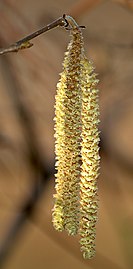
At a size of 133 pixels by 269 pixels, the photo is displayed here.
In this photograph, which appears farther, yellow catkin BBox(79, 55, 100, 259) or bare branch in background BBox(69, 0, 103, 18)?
bare branch in background BBox(69, 0, 103, 18)

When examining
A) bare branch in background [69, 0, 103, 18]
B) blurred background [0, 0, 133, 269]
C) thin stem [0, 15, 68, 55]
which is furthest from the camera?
blurred background [0, 0, 133, 269]

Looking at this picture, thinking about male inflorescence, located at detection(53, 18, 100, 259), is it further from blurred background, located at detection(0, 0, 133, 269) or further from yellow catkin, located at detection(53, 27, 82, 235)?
blurred background, located at detection(0, 0, 133, 269)

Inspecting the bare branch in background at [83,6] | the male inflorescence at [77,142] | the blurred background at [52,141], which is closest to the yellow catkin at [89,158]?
the male inflorescence at [77,142]

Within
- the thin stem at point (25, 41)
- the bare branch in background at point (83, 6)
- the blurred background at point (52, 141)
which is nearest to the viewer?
the thin stem at point (25, 41)

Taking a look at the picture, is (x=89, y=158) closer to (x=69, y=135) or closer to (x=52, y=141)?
(x=69, y=135)

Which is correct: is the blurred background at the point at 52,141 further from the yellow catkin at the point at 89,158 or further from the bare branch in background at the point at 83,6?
the yellow catkin at the point at 89,158

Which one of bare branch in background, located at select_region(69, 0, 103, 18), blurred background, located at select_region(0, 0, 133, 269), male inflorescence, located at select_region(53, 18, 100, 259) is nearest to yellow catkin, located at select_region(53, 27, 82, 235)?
male inflorescence, located at select_region(53, 18, 100, 259)

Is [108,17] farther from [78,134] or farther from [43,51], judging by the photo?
[78,134]
